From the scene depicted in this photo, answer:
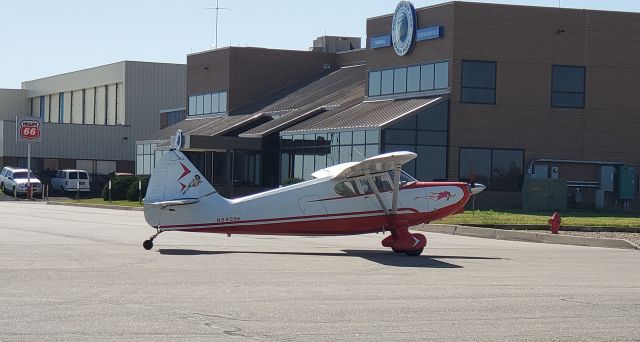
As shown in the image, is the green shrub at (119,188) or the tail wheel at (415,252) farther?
the green shrub at (119,188)

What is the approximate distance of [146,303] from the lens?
13398mm

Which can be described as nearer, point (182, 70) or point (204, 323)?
point (204, 323)

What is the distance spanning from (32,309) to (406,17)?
40.3m

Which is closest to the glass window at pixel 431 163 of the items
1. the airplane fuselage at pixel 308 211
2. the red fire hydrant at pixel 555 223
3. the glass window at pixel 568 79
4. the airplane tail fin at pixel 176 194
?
the glass window at pixel 568 79

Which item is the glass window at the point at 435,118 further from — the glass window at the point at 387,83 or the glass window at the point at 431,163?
the glass window at the point at 387,83

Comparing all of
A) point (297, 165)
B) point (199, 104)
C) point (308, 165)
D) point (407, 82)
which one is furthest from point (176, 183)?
point (199, 104)

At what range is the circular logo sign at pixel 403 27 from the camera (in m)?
50.8

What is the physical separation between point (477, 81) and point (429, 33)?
10.5 ft

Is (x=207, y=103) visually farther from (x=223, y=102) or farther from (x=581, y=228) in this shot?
(x=581, y=228)

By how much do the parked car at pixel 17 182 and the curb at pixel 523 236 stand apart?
1562 inches

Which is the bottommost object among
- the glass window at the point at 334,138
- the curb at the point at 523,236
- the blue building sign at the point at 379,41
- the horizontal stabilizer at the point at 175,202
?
the curb at the point at 523,236

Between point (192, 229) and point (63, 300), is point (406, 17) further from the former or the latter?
point (63, 300)

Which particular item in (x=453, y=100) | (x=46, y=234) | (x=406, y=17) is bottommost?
(x=46, y=234)

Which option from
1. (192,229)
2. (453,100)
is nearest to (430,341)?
(192,229)
